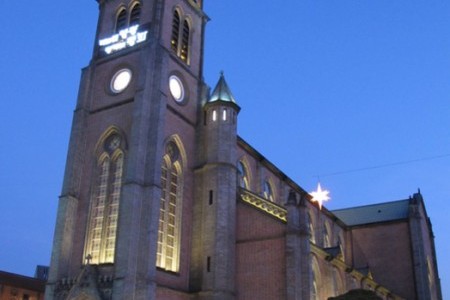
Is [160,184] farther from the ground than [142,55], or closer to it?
closer to it

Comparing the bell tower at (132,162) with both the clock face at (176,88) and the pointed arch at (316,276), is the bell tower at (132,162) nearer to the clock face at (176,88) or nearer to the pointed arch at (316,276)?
the clock face at (176,88)

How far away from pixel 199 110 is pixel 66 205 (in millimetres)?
12921

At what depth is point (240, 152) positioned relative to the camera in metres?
48.6

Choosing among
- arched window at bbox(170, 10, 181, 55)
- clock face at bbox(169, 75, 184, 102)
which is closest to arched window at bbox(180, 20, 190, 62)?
arched window at bbox(170, 10, 181, 55)

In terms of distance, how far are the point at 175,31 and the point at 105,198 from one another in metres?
15.3

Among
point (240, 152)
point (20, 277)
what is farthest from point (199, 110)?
point (20, 277)

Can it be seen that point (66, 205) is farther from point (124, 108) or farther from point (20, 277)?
point (20, 277)

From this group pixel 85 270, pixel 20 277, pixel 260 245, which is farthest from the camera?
A: pixel 20 277

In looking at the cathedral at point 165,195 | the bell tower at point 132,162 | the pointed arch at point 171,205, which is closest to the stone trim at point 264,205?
the cathedral at point 165,195

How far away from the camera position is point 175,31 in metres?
46.2

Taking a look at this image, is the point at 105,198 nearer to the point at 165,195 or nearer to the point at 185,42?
the point at 165,195

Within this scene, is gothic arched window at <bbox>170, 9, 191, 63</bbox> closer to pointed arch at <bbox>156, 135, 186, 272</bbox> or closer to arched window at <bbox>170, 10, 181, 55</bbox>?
arched window at <bbox>170, 10, 181, 55</bbox>

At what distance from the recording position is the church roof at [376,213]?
233ft

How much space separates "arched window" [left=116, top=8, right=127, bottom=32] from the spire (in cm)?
926
